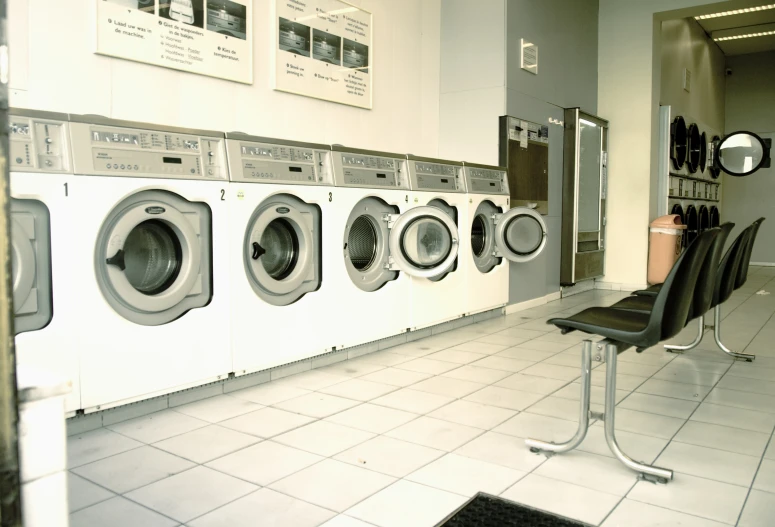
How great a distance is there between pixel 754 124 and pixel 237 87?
9731 mm

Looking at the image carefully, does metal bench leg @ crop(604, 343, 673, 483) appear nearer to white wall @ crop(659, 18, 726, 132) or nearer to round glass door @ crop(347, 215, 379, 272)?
round glass door @ crop(347, 215, 379, 272)

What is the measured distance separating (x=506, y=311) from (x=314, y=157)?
262cm

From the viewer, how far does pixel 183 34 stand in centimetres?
340

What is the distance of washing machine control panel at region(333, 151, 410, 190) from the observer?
135 inches

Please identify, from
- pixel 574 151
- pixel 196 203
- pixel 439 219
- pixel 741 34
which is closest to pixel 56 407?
pixel 196 203

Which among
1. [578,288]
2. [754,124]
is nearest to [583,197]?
[578,288]

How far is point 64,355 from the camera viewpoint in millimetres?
2256

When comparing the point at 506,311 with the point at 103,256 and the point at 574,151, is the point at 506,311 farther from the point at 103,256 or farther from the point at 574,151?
the point at 103,256

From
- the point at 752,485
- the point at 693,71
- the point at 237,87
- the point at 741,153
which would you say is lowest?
the point at 752,485

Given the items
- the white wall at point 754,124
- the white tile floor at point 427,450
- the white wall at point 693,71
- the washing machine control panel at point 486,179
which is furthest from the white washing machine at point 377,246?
the white wall at point 754,124

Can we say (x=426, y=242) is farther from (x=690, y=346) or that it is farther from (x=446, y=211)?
(x=690, y=346)

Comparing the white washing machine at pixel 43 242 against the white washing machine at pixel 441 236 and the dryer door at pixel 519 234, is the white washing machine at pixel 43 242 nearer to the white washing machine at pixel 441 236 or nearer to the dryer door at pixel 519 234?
the white washing machine at pixel 441 236

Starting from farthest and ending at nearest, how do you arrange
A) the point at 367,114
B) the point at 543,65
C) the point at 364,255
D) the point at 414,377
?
the point at 543,65, the point at 367,114, the point at 364,255, the point at 414,377

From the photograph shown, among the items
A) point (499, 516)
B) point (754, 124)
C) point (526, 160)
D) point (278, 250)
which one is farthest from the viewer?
point (754, 124)
